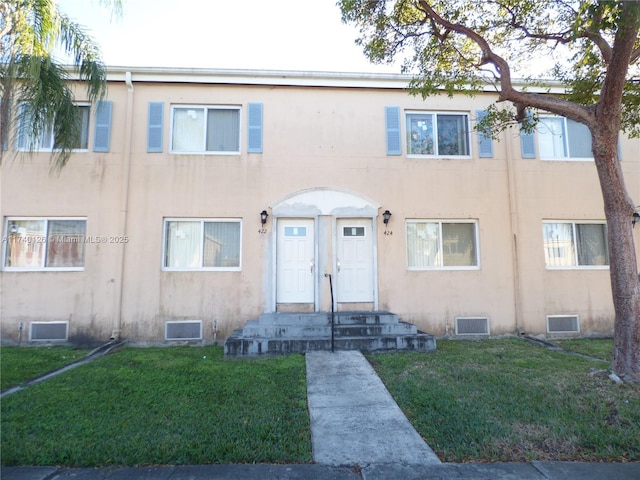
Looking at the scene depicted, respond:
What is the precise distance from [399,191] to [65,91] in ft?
22.6

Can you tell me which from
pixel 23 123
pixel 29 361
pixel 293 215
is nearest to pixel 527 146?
pixel 293 215

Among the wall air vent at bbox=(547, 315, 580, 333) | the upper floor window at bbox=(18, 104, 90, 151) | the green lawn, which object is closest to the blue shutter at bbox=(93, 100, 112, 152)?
the upper floor window at bbox=(18, 104, 90, 151)

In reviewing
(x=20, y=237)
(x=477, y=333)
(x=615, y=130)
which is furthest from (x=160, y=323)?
(x=615, y=130)

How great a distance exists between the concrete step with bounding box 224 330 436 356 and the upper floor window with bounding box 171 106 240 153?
172 inches

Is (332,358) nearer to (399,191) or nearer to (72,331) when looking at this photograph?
(399,191)

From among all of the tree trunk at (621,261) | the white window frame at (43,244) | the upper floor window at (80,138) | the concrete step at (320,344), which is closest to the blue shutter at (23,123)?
the upper floor window at (80,138)

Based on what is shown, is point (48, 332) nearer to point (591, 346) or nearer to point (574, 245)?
point (591, 346)

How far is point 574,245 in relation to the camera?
8.31 meters

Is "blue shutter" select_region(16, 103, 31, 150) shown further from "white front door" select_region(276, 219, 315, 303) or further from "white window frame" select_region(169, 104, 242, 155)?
"white front door" select_region(276, 219, 315, 303)

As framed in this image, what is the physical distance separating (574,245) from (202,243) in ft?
28.6

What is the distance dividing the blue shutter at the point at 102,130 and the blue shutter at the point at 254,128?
A: 122 inches

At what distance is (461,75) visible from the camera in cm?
675

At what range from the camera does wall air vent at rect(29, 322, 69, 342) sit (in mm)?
7180

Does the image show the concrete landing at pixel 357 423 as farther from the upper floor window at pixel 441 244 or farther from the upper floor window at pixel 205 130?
the upper floor window at pixel 205 130
